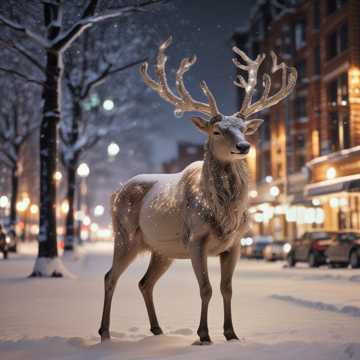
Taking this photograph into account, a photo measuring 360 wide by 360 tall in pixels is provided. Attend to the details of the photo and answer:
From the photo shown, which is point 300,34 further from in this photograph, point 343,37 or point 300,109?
point 343,37

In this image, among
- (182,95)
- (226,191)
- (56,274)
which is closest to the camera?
(226,191)

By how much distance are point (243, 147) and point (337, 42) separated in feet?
125

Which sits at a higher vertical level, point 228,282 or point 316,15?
point 316,15

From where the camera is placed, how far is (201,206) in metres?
7.36

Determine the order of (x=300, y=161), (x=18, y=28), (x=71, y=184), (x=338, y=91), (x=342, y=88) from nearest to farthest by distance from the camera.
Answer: (x=18, y=28), (x=71, y=184), (x=342, y=88), (x=338, y=91), (x=300, y=161)

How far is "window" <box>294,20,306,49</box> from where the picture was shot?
173 feet

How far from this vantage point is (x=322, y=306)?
12.0 meters

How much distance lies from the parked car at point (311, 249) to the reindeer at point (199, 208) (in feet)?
73.3

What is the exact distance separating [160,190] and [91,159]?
5059cm

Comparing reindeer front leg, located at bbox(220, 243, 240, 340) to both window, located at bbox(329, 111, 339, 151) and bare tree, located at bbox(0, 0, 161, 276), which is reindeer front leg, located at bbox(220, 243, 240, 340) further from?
window, located at bbox(329, 111, 339, 151)

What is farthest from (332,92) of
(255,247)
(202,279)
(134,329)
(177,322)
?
(202,279)

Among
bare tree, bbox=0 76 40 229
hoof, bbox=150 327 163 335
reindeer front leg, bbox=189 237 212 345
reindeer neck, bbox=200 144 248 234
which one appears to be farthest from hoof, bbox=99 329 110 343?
bare tree, bbox=0 76 40 229

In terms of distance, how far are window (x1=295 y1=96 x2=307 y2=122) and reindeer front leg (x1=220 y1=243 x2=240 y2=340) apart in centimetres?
4479

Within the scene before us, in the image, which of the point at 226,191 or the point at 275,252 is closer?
the point at 226,191
